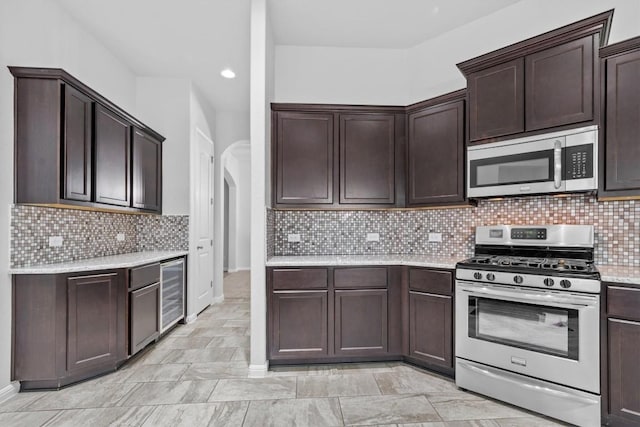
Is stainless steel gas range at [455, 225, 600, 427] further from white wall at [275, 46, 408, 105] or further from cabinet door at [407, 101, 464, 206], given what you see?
white wall at [275, 46, 408, 105]

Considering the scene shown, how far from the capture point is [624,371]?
6.49 ft

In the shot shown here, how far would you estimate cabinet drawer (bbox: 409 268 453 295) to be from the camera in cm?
271

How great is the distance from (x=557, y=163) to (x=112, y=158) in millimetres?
3677

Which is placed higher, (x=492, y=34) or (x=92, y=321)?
(x=492, y=34)

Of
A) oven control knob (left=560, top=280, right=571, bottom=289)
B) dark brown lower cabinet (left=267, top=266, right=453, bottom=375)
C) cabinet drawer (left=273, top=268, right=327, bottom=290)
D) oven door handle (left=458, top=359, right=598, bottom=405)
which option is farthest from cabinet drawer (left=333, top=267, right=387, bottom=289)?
oven control knob (left=560, top=280, right=571, bottom=289)

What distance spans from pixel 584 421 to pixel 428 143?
224 cm

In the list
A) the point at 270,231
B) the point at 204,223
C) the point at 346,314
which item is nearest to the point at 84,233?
the point at 204,223

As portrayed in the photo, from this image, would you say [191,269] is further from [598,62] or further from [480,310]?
[598,62]

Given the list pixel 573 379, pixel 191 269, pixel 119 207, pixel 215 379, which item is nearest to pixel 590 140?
pixel 573 379

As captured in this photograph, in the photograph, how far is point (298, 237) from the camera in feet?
11.6

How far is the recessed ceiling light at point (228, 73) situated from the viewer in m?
4.28

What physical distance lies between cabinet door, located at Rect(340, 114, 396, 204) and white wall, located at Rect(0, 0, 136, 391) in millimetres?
2519

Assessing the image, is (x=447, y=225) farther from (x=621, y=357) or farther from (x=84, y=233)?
(x=84, y=233)

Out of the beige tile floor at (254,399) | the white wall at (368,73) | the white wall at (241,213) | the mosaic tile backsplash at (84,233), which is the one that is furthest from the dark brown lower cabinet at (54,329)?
the white wall at (241,213)
